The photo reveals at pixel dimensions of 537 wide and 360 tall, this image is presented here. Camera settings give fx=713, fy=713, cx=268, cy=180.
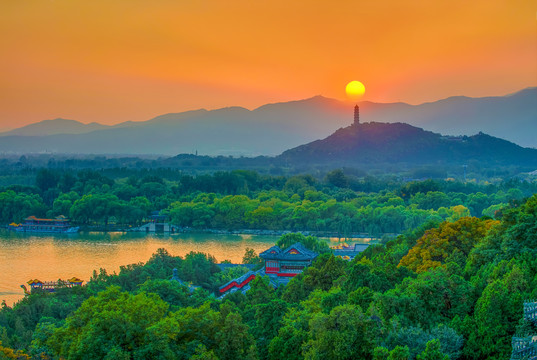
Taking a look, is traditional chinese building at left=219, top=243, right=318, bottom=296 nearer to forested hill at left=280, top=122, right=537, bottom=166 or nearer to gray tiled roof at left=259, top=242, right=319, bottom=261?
gray tiled roof at left=259, top=242, right=319, bottom=261

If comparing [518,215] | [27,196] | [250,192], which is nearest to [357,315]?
[518,215]

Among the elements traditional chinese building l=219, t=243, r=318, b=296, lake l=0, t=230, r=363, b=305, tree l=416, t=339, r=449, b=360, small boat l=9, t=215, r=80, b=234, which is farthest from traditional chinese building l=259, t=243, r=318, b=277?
small boat l=9, t=215, r=80, b=234

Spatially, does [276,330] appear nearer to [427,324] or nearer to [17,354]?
[427,324]

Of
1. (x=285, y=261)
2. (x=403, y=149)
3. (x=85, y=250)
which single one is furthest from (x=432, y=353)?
(x=403, y=149)

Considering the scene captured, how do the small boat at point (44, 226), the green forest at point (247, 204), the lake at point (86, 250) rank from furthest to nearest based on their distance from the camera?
the small boat at point (44, 226)
the green forest at point (247, 204)
the lake at point (86, 250)

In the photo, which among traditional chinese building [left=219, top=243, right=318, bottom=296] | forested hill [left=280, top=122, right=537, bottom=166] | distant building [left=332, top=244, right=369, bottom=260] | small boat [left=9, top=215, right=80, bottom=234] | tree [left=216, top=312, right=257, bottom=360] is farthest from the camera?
forested hill [left=280, top=122, right=537, bottom=166]

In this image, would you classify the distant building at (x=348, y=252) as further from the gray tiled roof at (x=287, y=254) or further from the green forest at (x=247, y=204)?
the green forest at (x=247, y=204)

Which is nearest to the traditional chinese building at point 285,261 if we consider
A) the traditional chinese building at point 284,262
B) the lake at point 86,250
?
the traditional chinese building at point 284,262

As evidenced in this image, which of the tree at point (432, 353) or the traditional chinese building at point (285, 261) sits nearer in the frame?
the tree at point (432, 353)

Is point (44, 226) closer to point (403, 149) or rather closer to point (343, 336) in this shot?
point (343, 336)
